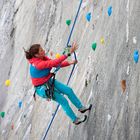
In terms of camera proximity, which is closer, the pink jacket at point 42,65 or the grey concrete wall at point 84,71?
the pink jacket at point 42,65

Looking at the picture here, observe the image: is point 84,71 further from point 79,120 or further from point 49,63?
point 49,63

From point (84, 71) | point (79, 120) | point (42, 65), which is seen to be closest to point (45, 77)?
point (42, 65)

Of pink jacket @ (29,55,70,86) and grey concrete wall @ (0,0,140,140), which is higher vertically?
pink jacket @ (29,55,70,86)

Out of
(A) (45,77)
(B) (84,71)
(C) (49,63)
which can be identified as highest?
(C) (49,63)

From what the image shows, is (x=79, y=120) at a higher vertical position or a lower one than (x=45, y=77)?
lower

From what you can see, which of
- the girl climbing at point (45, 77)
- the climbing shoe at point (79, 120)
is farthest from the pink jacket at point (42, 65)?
A: the climbing shoe at point (79, 120)

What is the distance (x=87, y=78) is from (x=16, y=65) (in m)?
5.95

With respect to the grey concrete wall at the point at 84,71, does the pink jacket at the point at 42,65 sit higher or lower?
higher

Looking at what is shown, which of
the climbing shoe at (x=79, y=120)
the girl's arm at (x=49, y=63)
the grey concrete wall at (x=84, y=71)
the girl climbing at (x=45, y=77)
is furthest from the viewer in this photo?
the climbing shoe at (x=79, y=120)

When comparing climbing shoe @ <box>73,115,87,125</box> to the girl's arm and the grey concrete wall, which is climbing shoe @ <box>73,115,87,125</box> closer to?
the grey concrete wall

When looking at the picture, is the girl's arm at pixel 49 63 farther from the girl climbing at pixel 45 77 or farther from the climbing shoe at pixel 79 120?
the climbing shoe at pixel 79 120

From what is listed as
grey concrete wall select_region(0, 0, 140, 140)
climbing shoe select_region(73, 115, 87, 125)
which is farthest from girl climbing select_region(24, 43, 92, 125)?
grey concrete wall select_region(0, 0, 140, 140)

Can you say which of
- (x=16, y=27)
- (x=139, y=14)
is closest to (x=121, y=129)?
(x=139, y=14)

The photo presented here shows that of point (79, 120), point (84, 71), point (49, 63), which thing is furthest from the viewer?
point (84, 71)
